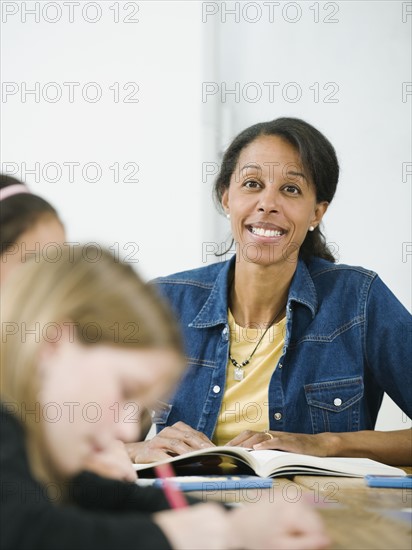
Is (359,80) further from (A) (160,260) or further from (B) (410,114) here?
(A) (160,260)

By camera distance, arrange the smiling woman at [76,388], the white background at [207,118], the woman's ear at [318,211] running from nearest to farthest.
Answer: the smiling woman at [76,388] → the woman's ear at [318,211] → the white background at [207,118]

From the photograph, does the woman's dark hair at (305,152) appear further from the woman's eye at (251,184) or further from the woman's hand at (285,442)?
the woman's hand at (285,442)

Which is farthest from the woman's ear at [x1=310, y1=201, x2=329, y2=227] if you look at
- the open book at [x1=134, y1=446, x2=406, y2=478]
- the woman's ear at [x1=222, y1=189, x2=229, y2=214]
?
the open book at [x1=134, y1=446, x2=406, y2=478]

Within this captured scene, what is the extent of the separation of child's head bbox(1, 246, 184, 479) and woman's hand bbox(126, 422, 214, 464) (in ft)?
2.91

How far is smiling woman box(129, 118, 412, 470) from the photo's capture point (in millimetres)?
1836

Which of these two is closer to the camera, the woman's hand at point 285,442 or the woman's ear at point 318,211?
the woman's hand at point 285,442

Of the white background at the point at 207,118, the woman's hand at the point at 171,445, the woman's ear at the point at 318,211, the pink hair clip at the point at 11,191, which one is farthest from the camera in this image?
the white background at the point at 207,118

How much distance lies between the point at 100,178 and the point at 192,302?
128cm

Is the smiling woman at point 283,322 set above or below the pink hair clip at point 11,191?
below

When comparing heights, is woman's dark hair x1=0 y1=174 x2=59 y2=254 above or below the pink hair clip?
below

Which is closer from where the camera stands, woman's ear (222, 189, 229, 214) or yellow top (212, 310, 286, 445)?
yellow top (212, 310, 286, 445)

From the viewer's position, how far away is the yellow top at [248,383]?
1813mm

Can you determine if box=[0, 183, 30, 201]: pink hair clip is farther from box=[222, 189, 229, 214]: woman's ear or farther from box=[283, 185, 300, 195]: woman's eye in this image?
box=[222, 189, 229, 214]: woman's ear

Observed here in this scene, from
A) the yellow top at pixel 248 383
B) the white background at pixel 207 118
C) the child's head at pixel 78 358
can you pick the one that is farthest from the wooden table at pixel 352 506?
the white background at pixel 207 118
